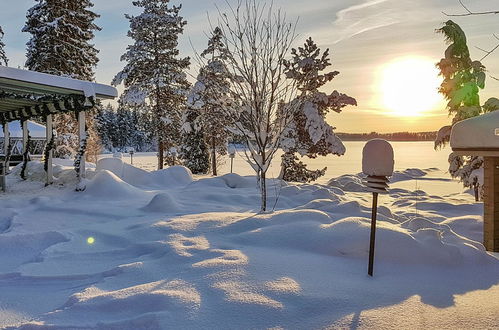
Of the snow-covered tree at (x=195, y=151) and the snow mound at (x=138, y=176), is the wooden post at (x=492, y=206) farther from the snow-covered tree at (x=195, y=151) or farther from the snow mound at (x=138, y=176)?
the snow-covered tree at (x=195, y=151)

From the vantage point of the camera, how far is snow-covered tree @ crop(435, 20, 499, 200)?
13812 millimetres

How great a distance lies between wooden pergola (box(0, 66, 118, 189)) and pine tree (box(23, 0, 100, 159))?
10.5 metres

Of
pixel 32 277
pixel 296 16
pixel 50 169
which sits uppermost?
pixel 296 16

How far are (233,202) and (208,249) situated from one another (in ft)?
16.2

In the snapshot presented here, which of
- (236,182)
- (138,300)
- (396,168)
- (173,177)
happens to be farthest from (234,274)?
(396,168)

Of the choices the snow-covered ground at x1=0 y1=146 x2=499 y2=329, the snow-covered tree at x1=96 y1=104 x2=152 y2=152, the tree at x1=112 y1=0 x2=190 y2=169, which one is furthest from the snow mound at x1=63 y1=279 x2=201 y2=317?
the snow-covered tree at x1=96 y1=104 x2=152 y2=152

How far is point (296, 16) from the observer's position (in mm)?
7211

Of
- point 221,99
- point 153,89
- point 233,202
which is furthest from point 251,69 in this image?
point 153,89

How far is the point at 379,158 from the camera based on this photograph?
360 cm

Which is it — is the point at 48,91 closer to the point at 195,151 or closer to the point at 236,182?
the point at 236,182

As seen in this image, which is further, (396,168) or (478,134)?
(396,168)

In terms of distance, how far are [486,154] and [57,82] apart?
926 centimetres

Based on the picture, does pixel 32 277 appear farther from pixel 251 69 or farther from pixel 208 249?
pixel 251 69

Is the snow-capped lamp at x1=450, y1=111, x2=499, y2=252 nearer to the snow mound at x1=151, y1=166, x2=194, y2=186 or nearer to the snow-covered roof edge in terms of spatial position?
the snow-covered roof edge
